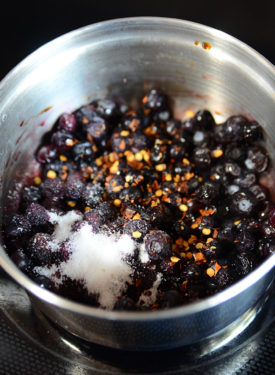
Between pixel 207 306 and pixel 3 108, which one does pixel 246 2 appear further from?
pixel 207 306

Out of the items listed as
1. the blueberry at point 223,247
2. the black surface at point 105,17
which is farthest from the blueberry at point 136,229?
the black surface at point 105,17

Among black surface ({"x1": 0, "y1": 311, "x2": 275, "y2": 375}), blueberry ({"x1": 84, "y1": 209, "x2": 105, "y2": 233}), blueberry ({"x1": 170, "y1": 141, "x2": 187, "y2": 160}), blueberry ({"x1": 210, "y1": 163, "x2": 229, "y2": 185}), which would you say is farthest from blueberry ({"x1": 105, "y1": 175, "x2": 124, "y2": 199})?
black surface ({"x1": 0, "y1": 311, "x2": 275, "y2": 375})

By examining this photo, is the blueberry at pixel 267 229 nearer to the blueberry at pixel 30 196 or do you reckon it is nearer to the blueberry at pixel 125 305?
the blueberry at pixel 125 305

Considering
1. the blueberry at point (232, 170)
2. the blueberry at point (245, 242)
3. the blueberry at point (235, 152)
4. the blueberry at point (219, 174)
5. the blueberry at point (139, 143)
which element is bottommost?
the blueberry at point (245, 242)

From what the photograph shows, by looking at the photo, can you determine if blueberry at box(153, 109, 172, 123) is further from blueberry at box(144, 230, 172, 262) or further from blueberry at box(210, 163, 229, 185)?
blueberry at box(144, 230, 172, 262)

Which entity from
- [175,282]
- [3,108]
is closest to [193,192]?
[175,282]

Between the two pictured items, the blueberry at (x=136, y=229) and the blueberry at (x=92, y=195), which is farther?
the blueberry at (x=92, y=195)

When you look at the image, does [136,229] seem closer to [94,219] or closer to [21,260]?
[94,219]
